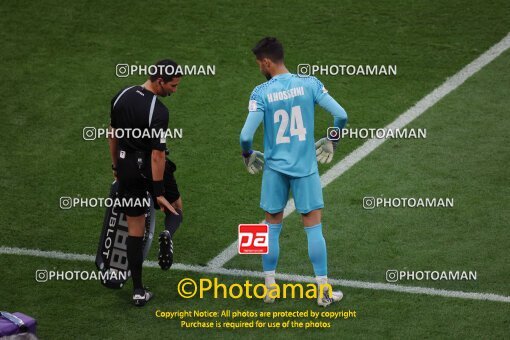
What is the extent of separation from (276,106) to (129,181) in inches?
55.0

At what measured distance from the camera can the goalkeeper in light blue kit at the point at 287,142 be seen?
8.72 meters

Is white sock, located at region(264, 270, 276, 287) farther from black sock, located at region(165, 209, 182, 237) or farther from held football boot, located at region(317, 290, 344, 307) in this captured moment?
black sock, located at region(165, 209, 182, 237)

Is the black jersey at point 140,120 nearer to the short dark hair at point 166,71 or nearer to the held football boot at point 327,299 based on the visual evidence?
the short dark hair at point 166,71

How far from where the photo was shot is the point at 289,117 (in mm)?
8734

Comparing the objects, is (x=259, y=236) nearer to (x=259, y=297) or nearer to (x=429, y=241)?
(x=259, y=297)

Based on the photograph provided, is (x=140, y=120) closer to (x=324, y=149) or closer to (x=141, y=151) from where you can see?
(x=141, y=151)

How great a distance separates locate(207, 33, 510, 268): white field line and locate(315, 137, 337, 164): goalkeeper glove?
1484mm

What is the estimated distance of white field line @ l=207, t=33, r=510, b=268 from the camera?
10086 mm

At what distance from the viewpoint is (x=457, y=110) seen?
12.4 metres

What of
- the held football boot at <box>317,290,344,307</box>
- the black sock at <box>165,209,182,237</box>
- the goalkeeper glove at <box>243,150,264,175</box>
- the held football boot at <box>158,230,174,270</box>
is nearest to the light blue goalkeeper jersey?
the goalkeeper glove at <box>243,150,264,175</box>

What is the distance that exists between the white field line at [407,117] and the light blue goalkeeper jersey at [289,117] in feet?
4.88

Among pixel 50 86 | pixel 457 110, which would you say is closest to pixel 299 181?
pixel 457 110

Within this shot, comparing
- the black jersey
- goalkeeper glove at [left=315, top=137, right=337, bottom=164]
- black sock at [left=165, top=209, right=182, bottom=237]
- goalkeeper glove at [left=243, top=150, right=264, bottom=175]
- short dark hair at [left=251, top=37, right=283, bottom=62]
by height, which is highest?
short dark hair at [left=251, top=37, right=283, bottom=62]

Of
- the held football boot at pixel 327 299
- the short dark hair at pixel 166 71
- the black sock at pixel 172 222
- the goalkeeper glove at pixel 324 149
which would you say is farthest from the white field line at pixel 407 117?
the short dark hair at pixel 166 71
